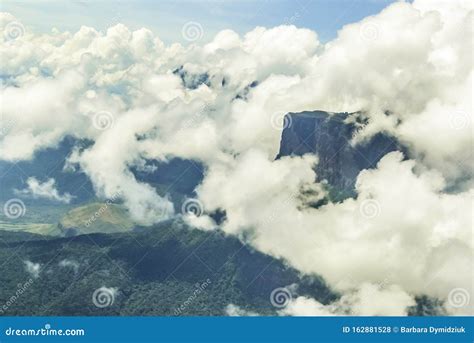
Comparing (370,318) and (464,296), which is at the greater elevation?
(464,296)

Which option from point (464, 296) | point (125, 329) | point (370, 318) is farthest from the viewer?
point (464, 296)

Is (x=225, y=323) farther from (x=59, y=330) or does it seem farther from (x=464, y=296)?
(x=464, y=296)

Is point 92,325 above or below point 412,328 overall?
below

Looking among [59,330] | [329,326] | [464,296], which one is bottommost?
[59,330]

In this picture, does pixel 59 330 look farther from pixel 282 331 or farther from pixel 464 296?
pixel 464 296

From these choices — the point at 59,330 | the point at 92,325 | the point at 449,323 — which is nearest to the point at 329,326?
the point at 449,323

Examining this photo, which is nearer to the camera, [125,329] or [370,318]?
[125,329]

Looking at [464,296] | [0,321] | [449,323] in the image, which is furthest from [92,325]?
[464,296]

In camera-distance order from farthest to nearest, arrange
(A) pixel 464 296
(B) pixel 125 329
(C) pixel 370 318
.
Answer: (A) pixel 464 296
(C) pixel 370 318
(B) pixel 125 329

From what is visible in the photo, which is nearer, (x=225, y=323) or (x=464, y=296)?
(x=225, y=323)
